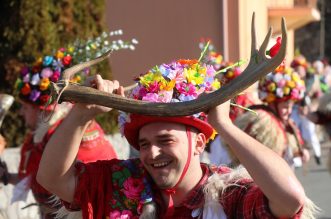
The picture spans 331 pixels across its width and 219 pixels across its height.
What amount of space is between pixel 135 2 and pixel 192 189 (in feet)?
35.6

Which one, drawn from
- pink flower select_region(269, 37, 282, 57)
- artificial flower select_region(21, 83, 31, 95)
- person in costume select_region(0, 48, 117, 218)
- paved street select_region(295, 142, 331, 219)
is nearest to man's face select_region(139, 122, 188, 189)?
pink flower select_region(269, 37, 282, 57)

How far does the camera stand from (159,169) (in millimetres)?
3107

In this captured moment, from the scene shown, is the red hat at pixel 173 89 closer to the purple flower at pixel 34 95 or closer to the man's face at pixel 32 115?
the purple flower at pixel 34 95

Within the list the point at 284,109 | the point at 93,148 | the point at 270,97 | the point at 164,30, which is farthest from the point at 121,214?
the point at 164,30

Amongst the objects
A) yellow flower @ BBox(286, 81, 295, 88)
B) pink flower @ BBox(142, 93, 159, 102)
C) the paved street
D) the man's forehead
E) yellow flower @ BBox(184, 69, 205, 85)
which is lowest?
the paved street

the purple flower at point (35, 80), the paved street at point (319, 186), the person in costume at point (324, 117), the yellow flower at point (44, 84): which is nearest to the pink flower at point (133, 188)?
the person in costume at point (324, 117)

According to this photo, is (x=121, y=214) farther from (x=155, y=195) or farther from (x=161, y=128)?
(x=161, y=128)

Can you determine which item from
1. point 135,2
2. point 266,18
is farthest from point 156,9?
point 266,18

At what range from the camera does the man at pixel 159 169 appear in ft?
10.2

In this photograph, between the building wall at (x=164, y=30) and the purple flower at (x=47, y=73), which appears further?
the building wall at (x=164, y=30)

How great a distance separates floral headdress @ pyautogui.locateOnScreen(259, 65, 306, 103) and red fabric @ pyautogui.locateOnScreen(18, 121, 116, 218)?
2.42 m

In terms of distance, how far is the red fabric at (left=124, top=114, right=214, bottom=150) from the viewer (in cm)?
310

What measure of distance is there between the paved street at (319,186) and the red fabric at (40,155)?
3.78m

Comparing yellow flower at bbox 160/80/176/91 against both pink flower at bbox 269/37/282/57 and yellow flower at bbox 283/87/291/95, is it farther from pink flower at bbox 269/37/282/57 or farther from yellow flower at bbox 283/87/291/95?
yellow flower at bbox 283/87/291/95
